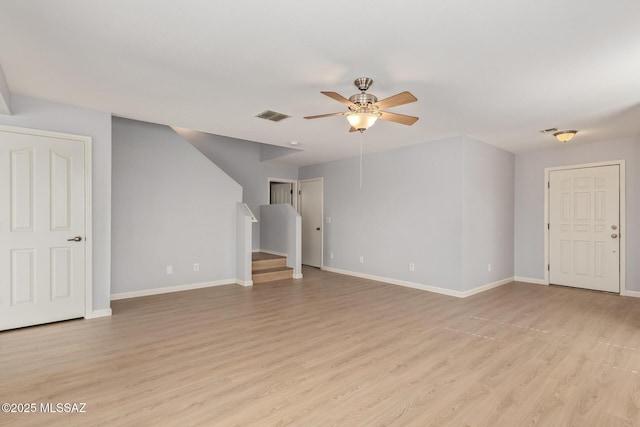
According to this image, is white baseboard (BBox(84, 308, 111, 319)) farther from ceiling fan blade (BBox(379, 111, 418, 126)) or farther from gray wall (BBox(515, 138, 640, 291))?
gray wall (BBox(515, 138, 640, 291))

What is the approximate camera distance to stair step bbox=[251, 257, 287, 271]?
20.5ft

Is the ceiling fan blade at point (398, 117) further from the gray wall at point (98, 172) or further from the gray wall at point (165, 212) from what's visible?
the gray wall at point (165, 212)

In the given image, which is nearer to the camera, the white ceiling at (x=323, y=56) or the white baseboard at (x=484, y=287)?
the white ceiling at (x=323, y=56)

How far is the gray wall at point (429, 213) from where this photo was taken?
201 inches

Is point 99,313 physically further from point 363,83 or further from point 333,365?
point 363,83

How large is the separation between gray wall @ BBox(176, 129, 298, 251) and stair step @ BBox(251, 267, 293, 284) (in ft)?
4.58

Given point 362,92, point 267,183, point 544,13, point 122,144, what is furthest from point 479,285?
point 122,144

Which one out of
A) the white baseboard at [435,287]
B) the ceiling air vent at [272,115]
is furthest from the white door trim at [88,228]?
the white baseboard at [435,287]

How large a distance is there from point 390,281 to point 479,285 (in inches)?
56.6

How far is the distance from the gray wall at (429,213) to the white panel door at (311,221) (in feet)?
2.12

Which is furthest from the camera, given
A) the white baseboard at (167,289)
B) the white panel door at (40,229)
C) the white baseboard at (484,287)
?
the white baseboard at (484,287)

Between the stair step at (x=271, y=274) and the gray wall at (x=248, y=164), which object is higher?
the gray wall at (x=248, y=164)

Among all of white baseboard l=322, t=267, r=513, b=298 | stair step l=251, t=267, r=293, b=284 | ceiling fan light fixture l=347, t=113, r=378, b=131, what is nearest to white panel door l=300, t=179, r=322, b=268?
white baseboard l=322, t=267, r=513, b=298

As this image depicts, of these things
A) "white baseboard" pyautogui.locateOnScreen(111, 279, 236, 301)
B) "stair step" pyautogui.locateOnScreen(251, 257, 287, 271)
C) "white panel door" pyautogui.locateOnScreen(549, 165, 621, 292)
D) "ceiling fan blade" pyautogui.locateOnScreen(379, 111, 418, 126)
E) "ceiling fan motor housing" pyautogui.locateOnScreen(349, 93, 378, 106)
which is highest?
"ceiling fan motor housing" pyautogui.locateOnScreen(349, 93, 378, 106)
